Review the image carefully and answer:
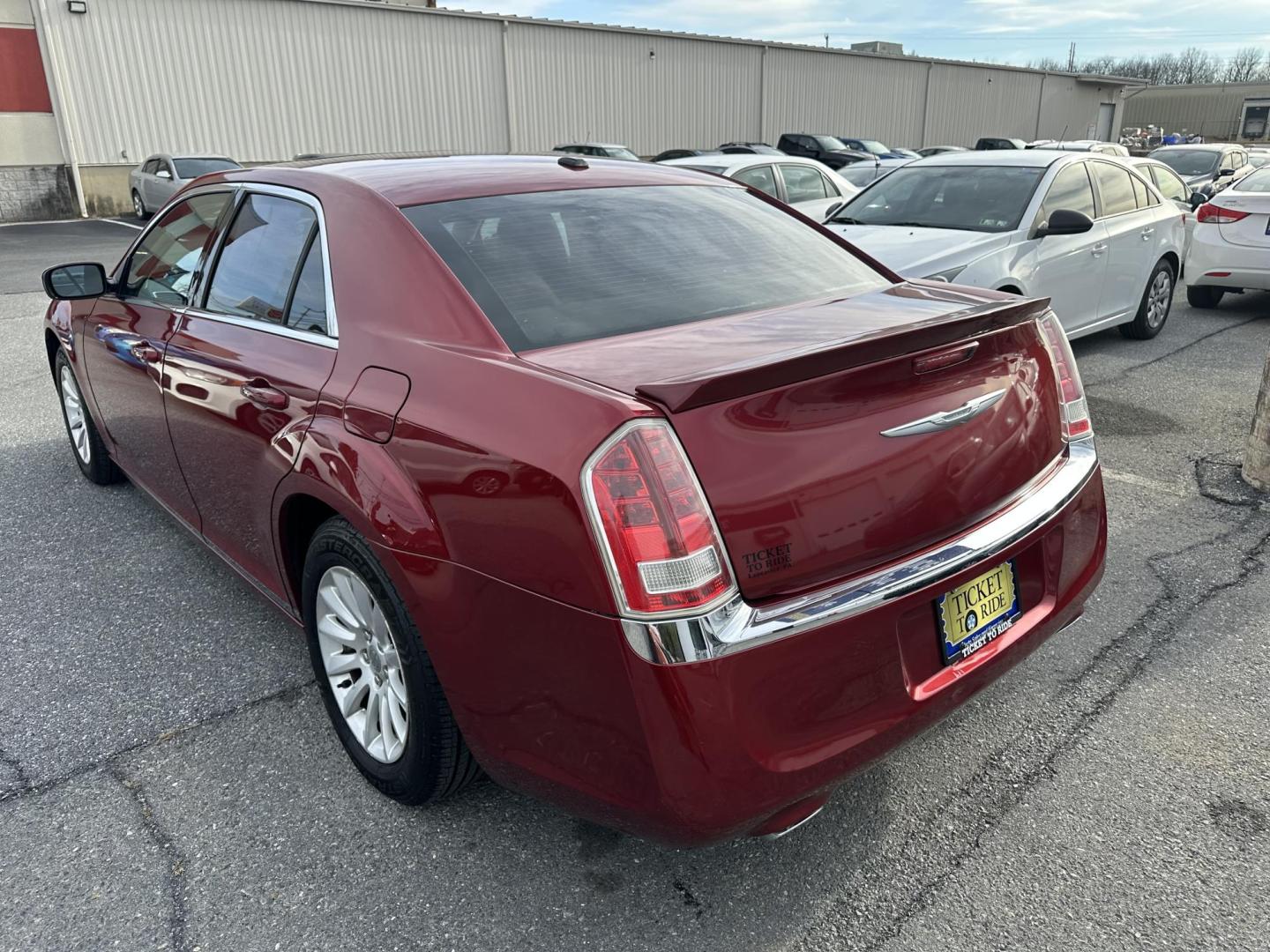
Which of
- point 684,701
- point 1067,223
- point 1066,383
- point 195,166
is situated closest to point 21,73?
point 195,166

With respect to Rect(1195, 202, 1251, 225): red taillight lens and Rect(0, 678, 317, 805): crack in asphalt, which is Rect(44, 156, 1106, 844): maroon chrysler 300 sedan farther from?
Rect(1195, 202, 1251, 225): red taillight lens

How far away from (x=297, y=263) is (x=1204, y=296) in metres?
10.3

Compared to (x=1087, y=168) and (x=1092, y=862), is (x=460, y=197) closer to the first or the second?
(x=1092, y=862)

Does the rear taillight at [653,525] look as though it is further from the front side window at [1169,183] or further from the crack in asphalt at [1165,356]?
the front side window at [1169,183]

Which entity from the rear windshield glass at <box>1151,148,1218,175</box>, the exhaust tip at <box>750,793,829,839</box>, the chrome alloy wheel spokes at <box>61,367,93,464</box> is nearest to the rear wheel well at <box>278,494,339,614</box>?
the exhaust tip at <box>750,793,829,839</box>

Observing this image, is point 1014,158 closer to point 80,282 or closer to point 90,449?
point 80,282

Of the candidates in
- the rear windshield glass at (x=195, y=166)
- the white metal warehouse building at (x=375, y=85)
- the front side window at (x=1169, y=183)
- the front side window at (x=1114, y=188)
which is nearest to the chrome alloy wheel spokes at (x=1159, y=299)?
the front side window at (x=1114, y=188)

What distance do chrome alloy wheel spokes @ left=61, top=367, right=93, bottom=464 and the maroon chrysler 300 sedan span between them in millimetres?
2137

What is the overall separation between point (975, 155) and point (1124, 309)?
72.9 inches

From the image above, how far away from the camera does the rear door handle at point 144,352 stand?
3.47m

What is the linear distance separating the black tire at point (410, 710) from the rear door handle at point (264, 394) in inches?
15.0

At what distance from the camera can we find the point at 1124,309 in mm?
8016

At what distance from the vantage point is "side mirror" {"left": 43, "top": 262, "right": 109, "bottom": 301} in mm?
3961

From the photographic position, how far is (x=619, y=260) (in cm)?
268
